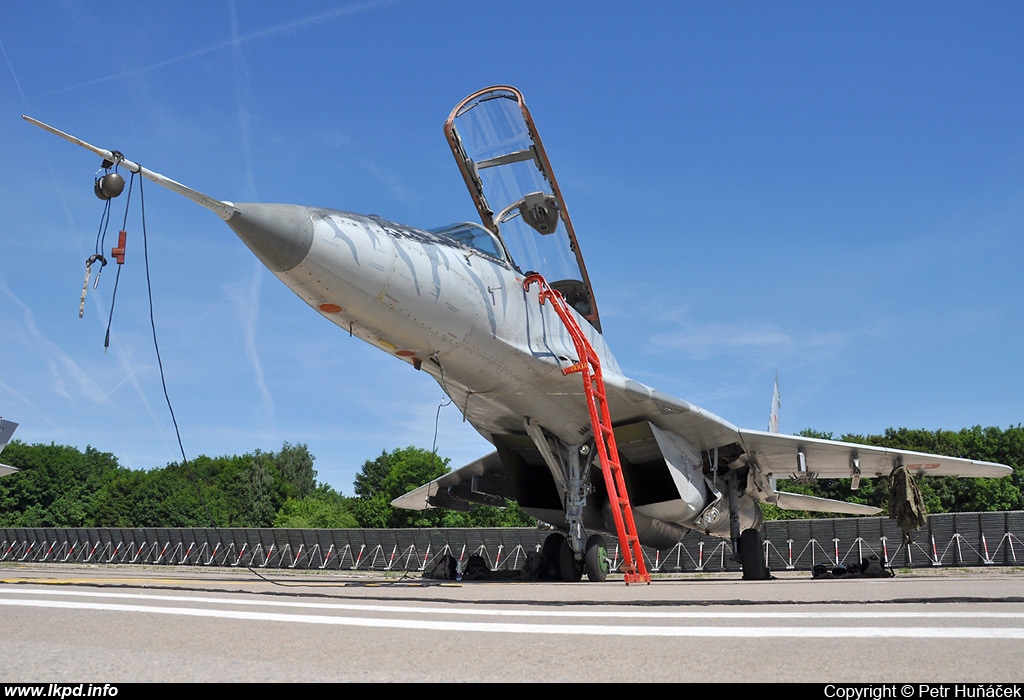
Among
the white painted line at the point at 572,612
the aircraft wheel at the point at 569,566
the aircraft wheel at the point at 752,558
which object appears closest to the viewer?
the white painted line at the point at 572,612

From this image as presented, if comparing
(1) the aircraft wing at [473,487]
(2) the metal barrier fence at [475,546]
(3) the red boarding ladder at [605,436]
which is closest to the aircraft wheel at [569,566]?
(3) the red boarding ladder at [605,436]

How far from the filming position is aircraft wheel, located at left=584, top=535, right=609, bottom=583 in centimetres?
998

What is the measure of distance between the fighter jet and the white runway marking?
3.20m

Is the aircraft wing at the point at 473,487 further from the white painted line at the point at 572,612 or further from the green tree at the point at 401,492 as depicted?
the green tree at the point at 401,492

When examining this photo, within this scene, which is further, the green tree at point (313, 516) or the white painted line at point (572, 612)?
the green tree at point (313, 516)

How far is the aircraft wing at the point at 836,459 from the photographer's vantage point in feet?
43.0

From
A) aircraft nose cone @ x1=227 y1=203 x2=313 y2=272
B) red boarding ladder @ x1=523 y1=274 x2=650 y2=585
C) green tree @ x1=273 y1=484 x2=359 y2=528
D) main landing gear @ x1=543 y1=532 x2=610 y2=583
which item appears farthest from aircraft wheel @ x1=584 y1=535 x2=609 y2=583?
green tree @ x1=273 y1=484 x2=359 y2=528

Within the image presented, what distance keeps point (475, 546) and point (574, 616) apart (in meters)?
21.0

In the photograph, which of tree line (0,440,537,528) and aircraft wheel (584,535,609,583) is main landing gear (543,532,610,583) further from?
tree line (0,440,537,528)

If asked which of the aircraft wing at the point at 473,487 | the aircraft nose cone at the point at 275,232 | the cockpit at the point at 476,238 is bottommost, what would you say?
the aircraft wing at the point at 473,487

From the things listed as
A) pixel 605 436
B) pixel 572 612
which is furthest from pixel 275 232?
pixel 605 436

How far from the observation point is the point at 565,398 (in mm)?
10477

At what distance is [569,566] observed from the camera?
10367 millimetres

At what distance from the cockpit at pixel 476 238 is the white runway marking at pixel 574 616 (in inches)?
199
